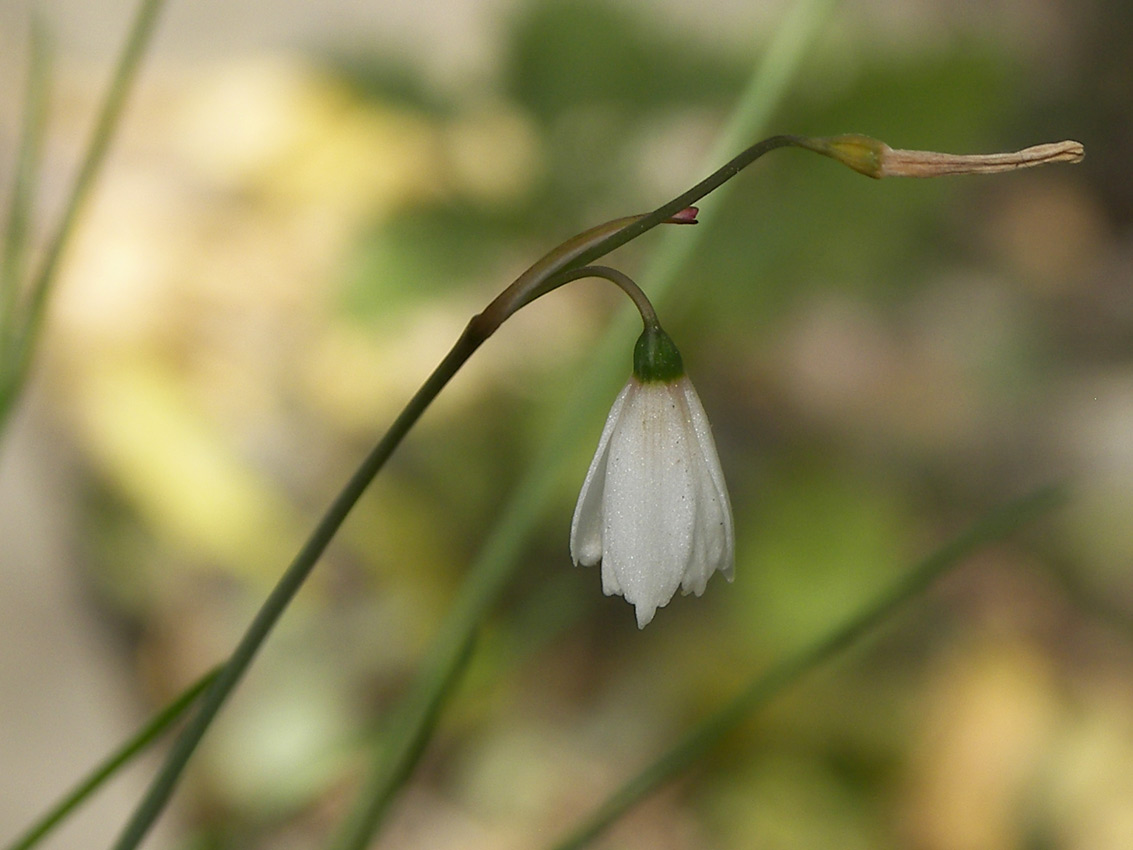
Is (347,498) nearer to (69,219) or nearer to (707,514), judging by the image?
(707,514)

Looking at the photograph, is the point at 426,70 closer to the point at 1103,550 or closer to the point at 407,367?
the point at 407,367

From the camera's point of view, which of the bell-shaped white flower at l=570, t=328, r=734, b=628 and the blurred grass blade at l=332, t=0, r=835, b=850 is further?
the blurred grass blade at l=332, t=0, r=835, b=850

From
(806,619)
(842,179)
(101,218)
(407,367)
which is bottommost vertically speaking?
(806,619)

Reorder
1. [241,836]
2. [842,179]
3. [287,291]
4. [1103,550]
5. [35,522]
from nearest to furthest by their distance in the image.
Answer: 1. [241,836]
2. [35,522]
3. [842,179]
4. [1103,550]
5. [287,291]

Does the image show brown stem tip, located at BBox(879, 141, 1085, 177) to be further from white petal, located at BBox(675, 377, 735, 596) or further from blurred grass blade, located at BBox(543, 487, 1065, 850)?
blurred grass blade, located at BBox(543, 487, 1065, 850)

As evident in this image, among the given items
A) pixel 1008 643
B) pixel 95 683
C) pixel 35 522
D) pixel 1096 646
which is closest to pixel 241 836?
pixel 95 683

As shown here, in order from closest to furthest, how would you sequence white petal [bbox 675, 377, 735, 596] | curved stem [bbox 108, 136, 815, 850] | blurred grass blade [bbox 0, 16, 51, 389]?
curved stem [bbox 108, 136, 815, 850] → white petal [bbox 675, 377, 735, 596] → blurred grass blade [bbox 0, 16, 51, 389]

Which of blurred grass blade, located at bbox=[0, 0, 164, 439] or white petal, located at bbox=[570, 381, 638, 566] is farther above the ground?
blurred grass blade, located at bbox=[0, 0, 164, 439]

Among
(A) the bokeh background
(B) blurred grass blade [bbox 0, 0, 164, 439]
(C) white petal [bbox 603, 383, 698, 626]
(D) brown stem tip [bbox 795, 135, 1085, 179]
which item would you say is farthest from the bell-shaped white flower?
(A) the bokeh background
